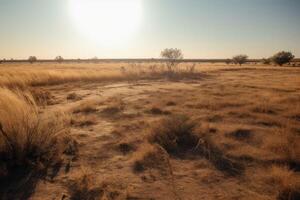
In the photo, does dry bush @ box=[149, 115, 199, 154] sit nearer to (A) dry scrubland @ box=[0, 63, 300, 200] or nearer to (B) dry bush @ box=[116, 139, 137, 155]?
(A) dry scrubland @ box=[0, 63, 300, 200]

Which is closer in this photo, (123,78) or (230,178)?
(230,178)

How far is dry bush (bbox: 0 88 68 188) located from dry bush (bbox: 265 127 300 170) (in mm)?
4281

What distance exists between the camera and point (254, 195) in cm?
364

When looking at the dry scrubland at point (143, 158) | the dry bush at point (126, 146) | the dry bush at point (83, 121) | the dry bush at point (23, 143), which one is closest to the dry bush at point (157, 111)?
the dry scrubland at point (143, 158)

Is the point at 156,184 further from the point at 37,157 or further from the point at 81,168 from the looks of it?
the point at 37,157

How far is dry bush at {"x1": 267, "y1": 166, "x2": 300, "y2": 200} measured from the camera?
3569 mm

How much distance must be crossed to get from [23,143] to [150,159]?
2330 millimetres

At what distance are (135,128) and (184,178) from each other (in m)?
3.05

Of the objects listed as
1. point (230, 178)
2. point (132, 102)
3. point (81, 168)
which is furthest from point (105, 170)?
point (132, 102)

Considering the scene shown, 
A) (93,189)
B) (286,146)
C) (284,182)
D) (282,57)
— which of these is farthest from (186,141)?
(282,57)

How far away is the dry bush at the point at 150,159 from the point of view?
4605 mm

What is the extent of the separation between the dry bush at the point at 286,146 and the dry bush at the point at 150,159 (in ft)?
7.34

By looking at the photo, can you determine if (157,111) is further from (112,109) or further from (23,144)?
(23,144)

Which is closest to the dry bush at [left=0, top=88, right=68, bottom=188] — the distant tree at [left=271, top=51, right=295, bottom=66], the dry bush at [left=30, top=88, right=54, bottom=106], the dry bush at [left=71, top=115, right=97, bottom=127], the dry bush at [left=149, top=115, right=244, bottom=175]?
the dry bush at [left=71, top=115, right=97, bottom=127]
